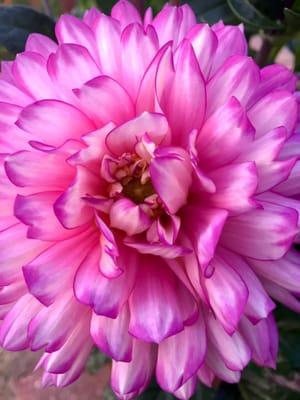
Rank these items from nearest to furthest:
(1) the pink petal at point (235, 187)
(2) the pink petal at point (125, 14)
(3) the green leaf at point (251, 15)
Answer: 1. (1) the pink petal at point (235, 187)
2. (2) the pink petal at point (125, 14)
3. (3) the green leaf at point (251, 15)

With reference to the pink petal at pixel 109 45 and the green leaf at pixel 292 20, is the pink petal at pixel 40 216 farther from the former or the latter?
the green leaf at pixel 292 20

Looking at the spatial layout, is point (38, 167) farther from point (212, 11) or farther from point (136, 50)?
point (212, 11)

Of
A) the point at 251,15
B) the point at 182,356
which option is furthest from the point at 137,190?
the point at 251,15

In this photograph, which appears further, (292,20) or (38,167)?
(292,20)

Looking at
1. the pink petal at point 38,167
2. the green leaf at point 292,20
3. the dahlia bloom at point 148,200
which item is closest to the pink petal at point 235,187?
the dahlia bloom at point 148,200

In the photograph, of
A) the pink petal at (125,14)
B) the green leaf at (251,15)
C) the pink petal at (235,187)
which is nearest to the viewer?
the pink petal at (235,187)

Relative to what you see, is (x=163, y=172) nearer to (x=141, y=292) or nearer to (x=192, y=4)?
(x=141, y=292)
